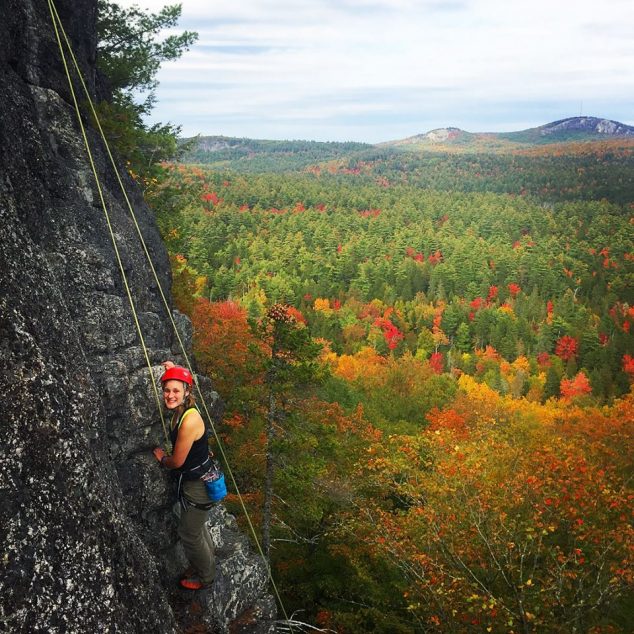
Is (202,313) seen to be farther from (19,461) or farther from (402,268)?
(402,268)

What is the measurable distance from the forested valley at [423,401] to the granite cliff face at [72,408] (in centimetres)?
590

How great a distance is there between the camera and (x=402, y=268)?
5094 inches

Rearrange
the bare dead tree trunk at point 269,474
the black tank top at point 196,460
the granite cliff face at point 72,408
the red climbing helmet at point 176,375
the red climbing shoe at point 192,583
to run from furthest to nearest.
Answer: the bare dead tree trunk at point 269,474, the red climbing shoe at point 192,583, the black tank top at point 196,460, the red climbing helmet at point 176,375, the granite cliff face at point 72,408

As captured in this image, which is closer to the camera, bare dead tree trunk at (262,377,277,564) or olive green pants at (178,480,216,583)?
olive green pants at (178,480,216,583)

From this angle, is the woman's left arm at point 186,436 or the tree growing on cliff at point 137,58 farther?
the tree growing on cliff at point 137,58

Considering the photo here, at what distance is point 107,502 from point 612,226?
19743cm

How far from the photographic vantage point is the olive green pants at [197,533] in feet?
20.4

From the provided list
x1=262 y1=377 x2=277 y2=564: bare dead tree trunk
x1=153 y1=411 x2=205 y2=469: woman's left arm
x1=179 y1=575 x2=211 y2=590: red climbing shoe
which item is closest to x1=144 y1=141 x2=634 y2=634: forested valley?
x1=262 y1=377 x2=277 y2=564: bare dead tree trunk

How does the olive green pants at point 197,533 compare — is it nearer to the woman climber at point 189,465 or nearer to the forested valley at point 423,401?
the woman climber at point 189,465

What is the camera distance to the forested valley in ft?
44.1

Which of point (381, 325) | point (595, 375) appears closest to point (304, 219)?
point (381, 325)

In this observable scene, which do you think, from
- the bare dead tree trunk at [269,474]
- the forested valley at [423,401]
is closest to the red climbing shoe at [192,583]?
the forested valley at [423,401]

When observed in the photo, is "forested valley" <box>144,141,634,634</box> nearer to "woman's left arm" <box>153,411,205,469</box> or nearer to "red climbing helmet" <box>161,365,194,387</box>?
"woman's left arm" <box>153,411,205,469</box>

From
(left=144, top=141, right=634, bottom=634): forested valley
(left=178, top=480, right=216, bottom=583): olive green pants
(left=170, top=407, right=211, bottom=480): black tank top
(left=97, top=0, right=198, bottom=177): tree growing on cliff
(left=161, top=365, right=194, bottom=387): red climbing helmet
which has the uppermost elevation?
(left=97, top=0, right=198, bottom=177): tree growing on cliff
